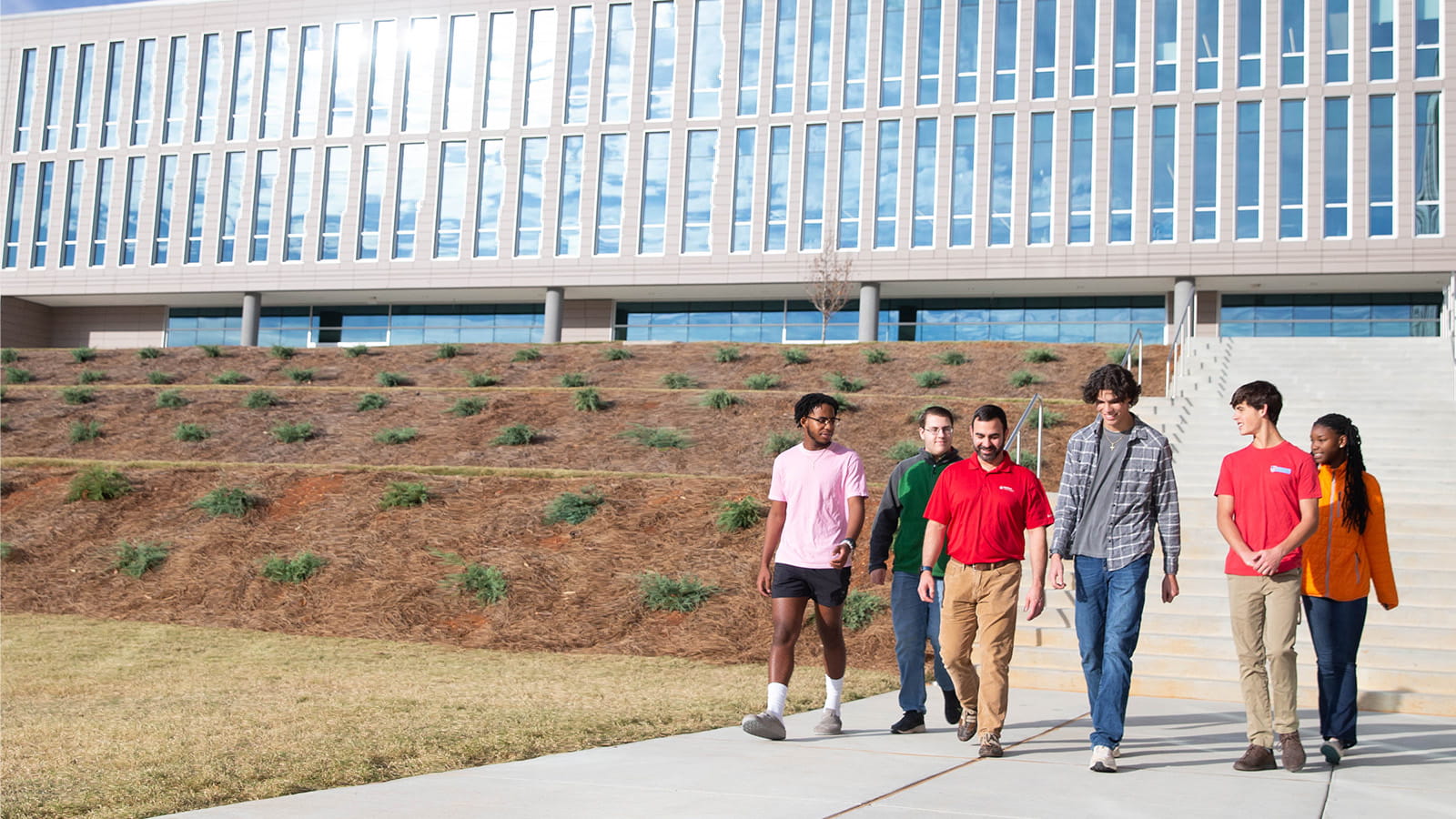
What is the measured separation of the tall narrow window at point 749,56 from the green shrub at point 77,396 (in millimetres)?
19763

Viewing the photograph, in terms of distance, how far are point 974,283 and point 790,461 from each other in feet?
93.4

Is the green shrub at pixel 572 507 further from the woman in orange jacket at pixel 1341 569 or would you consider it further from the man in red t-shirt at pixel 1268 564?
the man in red t-shirt at pixel 1268 564

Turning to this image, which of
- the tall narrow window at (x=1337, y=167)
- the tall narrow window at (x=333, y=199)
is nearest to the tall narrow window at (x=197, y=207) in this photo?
the tall narrow window at (x=333, y=199)

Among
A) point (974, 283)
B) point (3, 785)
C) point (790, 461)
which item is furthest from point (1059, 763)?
point (974, 283)

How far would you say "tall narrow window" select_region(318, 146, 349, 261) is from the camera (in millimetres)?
37969

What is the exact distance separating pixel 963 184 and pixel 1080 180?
305cm

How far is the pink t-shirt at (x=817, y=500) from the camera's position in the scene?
6258mm

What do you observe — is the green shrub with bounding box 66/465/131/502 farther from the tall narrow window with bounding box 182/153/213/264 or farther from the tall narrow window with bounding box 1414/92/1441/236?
the tall narrow window with bounding box 1414/92/1441/236

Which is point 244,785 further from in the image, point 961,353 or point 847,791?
point 961,353

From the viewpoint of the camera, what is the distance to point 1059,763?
219 inches

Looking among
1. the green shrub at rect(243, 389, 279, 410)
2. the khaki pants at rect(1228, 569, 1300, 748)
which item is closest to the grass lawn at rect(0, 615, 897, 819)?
the khaki pants at rect(1228, 569, 1300, 748)

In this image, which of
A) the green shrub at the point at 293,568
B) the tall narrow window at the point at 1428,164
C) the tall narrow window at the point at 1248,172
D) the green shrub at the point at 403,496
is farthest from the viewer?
the tall narrow window at the point at 1248,172

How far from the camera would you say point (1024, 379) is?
68.8 ft

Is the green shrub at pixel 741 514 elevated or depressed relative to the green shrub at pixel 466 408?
depressed
